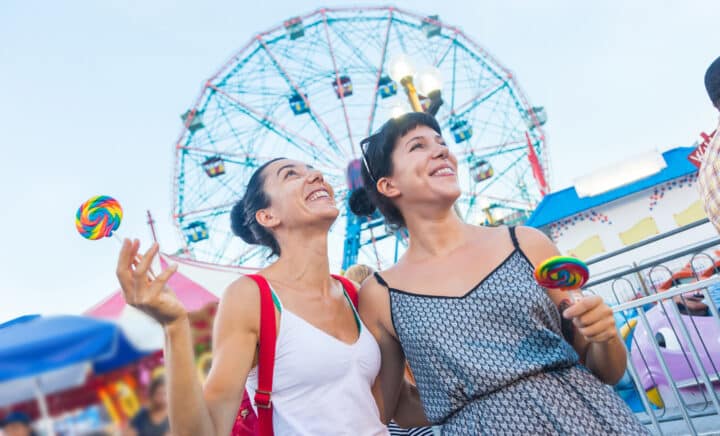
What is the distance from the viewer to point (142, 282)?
118 cm

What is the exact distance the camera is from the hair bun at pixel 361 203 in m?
2.22

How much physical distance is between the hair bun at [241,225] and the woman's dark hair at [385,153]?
52 cm

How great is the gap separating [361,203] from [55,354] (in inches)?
104

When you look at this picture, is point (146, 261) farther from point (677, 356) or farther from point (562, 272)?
point (677, 356)

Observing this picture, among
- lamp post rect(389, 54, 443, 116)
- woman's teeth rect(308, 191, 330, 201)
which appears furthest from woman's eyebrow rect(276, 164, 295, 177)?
lamp post rect(389, 54, 443, 116)

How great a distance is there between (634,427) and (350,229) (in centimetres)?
1457

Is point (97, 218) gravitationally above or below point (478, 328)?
above

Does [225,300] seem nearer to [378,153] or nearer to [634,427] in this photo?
[378,153]

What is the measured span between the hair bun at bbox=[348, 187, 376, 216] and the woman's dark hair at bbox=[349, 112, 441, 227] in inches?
3.7

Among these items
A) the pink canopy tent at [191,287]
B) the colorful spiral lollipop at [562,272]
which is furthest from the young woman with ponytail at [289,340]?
the pink canopy tent at [191,287]

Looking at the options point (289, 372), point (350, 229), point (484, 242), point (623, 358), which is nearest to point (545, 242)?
point (484, 242)

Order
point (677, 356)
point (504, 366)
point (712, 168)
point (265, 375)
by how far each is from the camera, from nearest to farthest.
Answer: point (504, 366)
point (265, 375)
point (712, 168)
point (677, 356)

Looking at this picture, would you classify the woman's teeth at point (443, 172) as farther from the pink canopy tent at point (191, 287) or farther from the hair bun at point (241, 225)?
the pink canopy tent at point (191, 287)

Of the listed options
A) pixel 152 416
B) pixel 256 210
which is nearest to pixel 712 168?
pixel 256 210
